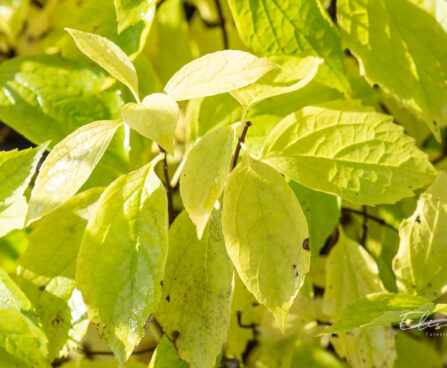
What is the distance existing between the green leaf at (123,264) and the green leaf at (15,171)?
0.25 ft

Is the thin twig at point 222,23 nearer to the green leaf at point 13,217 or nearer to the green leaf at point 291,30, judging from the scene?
the green leaf at point 291,30

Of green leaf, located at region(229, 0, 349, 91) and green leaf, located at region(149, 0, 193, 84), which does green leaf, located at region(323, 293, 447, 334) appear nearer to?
green leaf, located at region(229, 0, 349, 91)

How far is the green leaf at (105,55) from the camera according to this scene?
A: 41 centimetres

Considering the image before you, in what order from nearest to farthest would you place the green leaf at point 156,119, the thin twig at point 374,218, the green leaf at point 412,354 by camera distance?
the green leaf at point 156,119, the thin twig at point 374,218, the green leaf at point 412,354

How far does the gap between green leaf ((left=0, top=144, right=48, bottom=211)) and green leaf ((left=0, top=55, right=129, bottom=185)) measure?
0.19 feet

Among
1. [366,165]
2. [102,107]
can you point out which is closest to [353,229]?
[366,165]

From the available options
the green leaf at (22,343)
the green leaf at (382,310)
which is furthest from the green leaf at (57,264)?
the green leaf at (382,310)

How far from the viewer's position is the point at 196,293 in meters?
0.45

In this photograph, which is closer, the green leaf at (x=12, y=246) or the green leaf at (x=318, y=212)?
the green leaf at (x=318, y=212)

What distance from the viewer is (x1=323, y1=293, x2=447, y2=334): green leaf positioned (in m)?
0.42

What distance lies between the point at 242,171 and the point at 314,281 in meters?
0.28

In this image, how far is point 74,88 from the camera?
21.6 inches

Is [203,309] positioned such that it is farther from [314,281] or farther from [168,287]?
[314,281]

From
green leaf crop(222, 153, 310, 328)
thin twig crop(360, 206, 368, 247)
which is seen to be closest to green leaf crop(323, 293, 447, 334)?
green leaf crop(222, 153, 310, 328)
